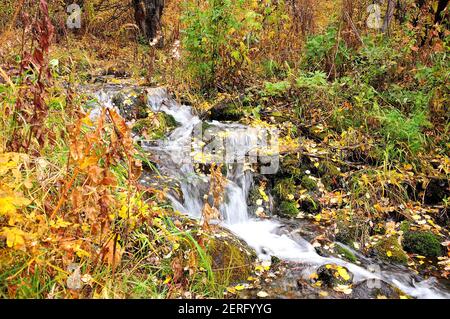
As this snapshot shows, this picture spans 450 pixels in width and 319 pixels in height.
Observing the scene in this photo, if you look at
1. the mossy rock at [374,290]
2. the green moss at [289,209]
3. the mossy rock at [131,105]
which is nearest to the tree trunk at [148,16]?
the mossy rock at [131,105]

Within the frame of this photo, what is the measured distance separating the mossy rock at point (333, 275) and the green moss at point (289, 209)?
1.16 metres

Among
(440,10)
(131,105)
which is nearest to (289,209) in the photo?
(131,105)

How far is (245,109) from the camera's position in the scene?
6.19 meters

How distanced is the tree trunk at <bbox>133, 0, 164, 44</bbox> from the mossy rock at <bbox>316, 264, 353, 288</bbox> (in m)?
6.95

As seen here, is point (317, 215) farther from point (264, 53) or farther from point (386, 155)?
point (264, 53)

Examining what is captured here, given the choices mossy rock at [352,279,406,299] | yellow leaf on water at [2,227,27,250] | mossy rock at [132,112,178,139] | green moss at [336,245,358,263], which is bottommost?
mossy rock at [352,279,406,299]

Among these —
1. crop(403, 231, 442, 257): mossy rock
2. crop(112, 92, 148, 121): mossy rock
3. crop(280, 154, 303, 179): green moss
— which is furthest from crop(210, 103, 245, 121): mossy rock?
crop(403, 231, 442, 257): mossy rock

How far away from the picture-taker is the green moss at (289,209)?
4758 mm

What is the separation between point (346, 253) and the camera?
401 cm

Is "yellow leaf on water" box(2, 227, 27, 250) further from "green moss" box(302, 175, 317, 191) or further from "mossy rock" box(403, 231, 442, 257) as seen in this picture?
"mossy rock" box(403, 231, 442, 257)

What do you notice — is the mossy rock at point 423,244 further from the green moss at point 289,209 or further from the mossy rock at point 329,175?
the green moss at point 289,209

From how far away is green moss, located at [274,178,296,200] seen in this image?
16.2ft

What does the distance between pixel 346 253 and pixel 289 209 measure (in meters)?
0.99
